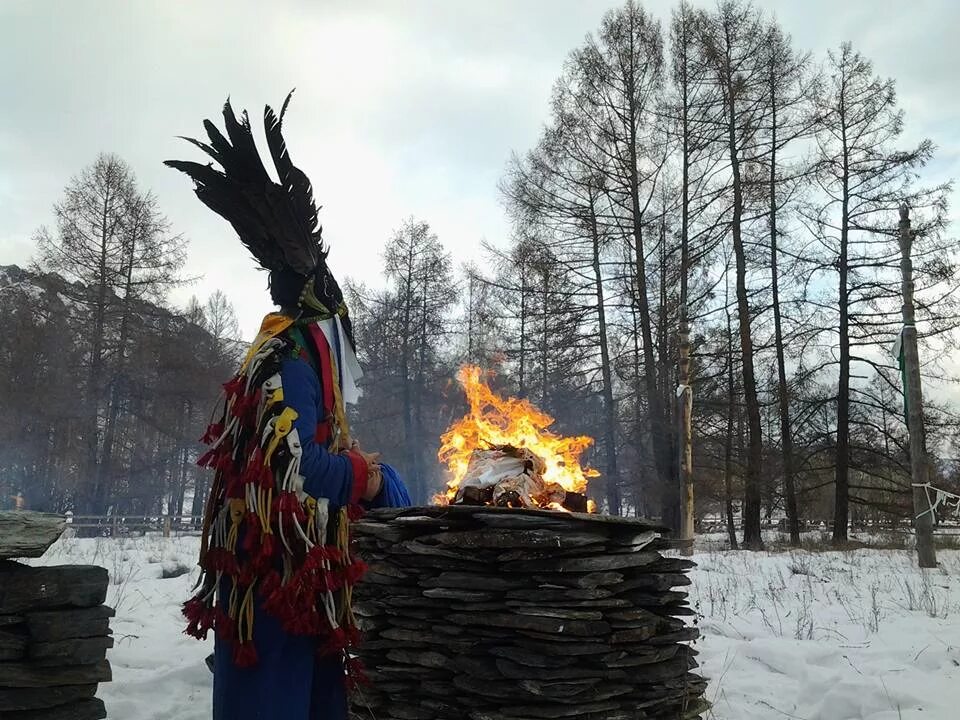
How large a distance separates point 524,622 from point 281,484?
1.79m

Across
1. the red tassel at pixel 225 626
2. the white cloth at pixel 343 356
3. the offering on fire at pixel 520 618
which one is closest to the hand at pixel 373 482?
the white cloth at pixel 343 356

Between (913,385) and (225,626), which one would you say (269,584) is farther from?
(913,385)

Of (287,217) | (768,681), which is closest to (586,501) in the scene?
(768,681)

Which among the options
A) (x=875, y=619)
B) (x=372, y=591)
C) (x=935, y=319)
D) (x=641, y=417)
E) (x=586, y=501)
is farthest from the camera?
(x=641, y=417)

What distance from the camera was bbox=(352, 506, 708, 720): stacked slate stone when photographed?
340 cm

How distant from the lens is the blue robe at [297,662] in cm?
209

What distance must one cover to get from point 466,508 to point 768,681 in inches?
106

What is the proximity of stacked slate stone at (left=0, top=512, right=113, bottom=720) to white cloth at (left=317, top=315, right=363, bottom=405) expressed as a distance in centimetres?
164

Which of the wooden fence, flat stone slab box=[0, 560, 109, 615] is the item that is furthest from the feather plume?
the wooden fence

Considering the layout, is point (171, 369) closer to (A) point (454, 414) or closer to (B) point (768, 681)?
(A) point (454, 414)

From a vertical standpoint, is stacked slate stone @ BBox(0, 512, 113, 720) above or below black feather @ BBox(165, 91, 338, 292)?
below

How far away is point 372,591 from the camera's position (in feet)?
13.3

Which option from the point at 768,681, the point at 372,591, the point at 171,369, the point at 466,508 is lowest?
the point at 768,681

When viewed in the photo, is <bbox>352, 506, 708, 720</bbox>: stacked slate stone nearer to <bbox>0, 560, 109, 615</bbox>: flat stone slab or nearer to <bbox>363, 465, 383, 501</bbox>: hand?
<bbox>363, 465, 383, 501</bbox>: hand
